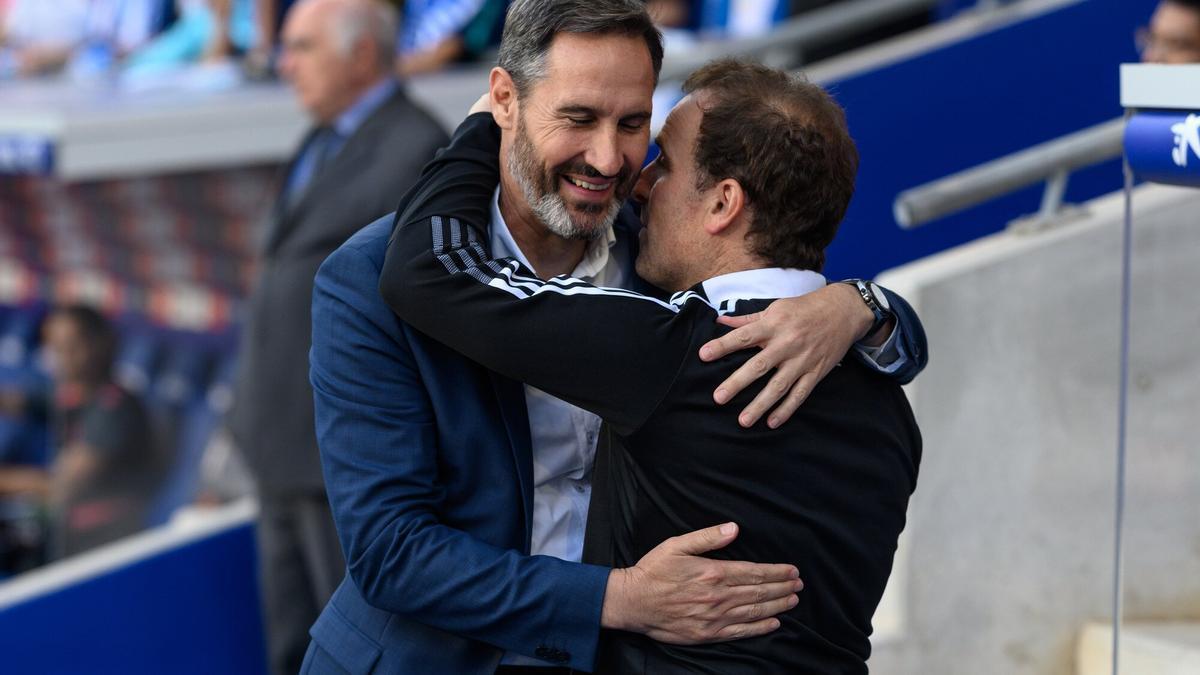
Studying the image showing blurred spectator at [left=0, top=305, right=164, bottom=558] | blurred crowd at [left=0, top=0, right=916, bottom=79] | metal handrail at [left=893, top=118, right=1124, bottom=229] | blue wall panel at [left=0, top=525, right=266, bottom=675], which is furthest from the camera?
blurred spectator at [left=0, top=305, right=164, bottom=558]

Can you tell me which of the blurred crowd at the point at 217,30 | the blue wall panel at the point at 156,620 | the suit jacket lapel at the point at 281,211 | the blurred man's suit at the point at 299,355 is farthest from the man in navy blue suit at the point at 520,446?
the blurred crowd at the point at 217,30

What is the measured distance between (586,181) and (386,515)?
1.68 feet

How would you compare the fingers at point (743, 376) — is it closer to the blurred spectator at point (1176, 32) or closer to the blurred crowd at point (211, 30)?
the blurred spectator at point (1176, 32)

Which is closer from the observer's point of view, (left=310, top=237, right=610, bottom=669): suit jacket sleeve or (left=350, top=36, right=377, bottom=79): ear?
(left=310, top=237, right=610, bottom=669): suit jacket sleeve

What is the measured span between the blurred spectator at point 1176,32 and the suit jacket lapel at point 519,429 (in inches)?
110

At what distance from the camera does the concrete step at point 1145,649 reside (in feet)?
10.2

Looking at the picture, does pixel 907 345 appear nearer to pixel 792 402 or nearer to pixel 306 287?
pixel 792 402

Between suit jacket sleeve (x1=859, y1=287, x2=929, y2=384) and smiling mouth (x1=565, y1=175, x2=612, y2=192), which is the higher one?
smiling mouth (x1=565, y1=175, x2=612, y2=192)

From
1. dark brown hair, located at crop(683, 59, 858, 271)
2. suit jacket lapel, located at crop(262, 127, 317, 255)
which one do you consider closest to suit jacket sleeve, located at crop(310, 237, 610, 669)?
dark brown hair, located at crop(683, 59, 858, 271)

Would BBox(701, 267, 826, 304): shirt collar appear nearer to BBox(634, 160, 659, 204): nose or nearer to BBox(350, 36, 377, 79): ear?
BBox(634, 160, 659, 204): nose

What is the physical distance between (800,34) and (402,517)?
4.01 m

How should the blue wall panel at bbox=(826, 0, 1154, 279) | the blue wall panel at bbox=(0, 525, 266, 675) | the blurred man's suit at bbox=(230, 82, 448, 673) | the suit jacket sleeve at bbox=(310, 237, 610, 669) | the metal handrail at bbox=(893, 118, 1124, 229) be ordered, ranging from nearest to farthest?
the suit jacket sleeve at bbox=(310, 237, 610, 669), the metal handrail at bbox=(893, 118, 1124, 229), the blurred man's suit at bbox=(230, 82, 448, 673), the blue wall panel at bbox=(0, 525, 266, 675), the blue wall panel at bbox=(826, 0, 1154, 279)

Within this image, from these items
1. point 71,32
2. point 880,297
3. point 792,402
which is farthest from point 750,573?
point 71,32

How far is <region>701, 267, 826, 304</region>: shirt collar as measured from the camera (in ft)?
6.44
